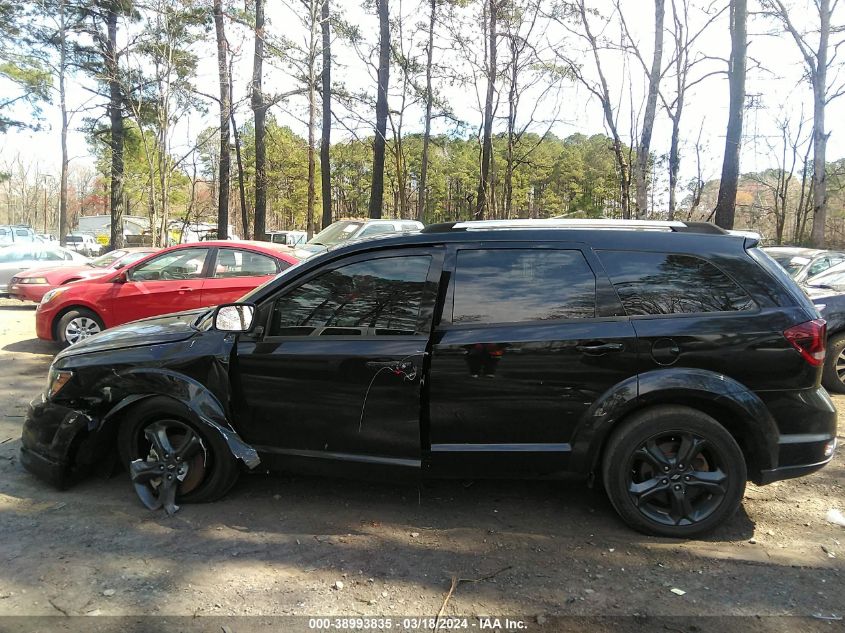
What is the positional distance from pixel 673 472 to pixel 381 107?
929 inches

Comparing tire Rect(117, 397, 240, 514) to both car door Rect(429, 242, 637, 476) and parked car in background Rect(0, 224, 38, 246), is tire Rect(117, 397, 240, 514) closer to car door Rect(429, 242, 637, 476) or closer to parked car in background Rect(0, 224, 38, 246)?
car door Rect(429, 242, 637, 476)

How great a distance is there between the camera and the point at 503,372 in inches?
130

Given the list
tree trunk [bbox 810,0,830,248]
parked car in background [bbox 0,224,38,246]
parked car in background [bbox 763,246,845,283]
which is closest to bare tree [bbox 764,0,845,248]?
tree trunk [bbox 810,0,830,248]

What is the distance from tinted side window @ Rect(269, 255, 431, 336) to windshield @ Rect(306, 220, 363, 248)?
1094 cm

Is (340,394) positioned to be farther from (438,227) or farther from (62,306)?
(62,306)

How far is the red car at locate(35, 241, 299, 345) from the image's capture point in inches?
314

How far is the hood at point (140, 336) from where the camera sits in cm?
375

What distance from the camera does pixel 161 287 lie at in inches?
315

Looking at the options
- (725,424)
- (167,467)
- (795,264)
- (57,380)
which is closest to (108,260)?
(57,380)

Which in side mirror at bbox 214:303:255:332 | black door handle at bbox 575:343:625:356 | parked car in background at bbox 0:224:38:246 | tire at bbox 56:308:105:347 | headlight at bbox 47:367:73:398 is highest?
parked car in background at bbox 0:224:38:246

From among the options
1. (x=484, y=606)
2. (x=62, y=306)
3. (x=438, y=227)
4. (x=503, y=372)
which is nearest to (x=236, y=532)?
(x=484, y=606)

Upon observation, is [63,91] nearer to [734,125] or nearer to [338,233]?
[338,233]

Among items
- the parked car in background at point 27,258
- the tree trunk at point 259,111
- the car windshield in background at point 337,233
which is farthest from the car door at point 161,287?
the tree trunk at point 259,111

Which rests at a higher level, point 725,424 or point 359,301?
point 359,301
